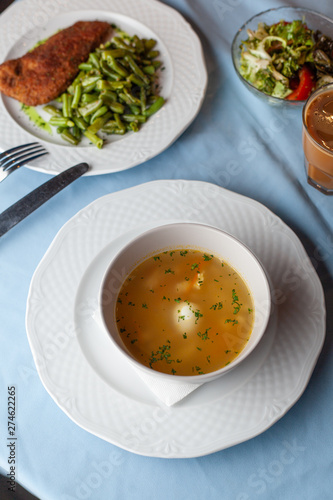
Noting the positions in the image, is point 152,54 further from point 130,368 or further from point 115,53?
point 130,368

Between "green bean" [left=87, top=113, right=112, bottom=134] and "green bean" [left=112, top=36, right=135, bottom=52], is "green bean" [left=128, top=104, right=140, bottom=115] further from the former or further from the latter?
"green bean" [left=112, top=36, right=135, bottom=52]

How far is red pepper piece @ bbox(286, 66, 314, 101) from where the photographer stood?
1829mm

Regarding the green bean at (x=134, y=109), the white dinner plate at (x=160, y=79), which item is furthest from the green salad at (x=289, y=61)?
the green bean at (x=134, y=109)

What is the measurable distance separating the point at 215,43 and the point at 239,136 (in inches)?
19.6

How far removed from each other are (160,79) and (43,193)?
728 millimetres

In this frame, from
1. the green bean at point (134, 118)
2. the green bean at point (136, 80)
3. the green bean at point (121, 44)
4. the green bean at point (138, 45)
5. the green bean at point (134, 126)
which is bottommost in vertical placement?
the green bean at point (134, 126)

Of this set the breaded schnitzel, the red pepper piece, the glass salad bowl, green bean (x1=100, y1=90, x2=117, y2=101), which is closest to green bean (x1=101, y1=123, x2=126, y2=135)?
green bean (x1=100, y1=90, x2=117, y2=101)

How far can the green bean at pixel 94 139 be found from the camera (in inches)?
71.2

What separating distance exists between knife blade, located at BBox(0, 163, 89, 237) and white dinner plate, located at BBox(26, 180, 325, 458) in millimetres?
191

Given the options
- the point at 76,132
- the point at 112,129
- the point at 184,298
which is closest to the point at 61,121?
the point at 76,132

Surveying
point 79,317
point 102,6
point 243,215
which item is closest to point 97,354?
point 79,317

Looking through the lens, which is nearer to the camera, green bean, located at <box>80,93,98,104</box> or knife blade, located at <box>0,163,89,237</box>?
knife blade, located at <box>0,163,89,237</box>

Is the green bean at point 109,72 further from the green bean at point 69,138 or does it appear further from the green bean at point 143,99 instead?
the green bean at point 69,138

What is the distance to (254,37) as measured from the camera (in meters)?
1.92
